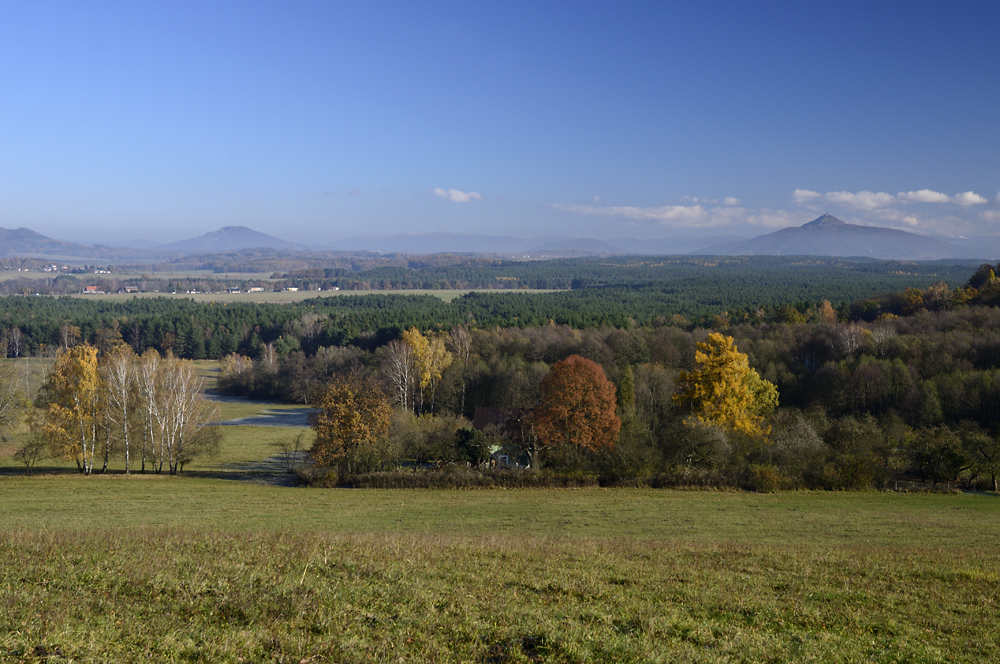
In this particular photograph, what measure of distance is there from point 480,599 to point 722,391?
33.5 m

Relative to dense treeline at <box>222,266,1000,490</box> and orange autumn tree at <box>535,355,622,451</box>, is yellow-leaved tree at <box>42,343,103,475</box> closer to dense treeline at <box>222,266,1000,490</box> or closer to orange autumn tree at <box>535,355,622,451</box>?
dense treeline at <box>222,266,1000,490</box>

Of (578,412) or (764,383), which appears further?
(764,383)

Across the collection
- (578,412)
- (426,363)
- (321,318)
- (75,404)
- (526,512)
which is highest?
(321,318)

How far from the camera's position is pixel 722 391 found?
40.3m

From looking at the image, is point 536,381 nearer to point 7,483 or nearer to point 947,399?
point 947,399

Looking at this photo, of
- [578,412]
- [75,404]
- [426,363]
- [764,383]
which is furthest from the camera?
[426,363]

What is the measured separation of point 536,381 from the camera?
185 ft

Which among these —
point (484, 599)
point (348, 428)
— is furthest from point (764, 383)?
point (484, 599)

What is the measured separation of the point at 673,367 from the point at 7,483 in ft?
179

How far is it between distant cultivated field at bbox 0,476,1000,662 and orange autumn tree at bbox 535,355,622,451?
1682cm

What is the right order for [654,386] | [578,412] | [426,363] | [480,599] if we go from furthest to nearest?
[426,363] < [654,386] < [578,412] < [480,599]

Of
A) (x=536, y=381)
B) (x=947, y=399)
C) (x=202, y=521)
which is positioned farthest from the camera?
(x=536, y=381)

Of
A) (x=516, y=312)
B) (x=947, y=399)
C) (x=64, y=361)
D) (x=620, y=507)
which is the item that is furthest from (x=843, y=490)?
(x=516, y=312)

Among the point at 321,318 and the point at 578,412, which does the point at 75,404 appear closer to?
the point at 578,412
